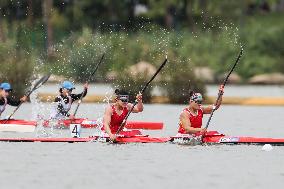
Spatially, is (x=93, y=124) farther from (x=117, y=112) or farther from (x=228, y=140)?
(x=228, y=140)

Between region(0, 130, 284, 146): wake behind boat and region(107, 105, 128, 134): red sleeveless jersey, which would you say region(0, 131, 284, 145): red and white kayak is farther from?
region(107, 105, 128, 134): red sleeveless jersey

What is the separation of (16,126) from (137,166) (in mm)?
9705

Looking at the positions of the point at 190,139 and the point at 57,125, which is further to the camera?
the point at 57,125

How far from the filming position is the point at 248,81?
77.2 meters

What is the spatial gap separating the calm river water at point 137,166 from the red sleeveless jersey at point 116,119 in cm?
53

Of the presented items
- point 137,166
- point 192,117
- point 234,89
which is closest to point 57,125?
point 192,117

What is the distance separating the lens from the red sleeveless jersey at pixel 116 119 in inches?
1142

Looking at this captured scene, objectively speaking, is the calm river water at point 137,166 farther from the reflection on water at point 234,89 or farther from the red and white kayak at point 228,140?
the reflection on water at point 234,89

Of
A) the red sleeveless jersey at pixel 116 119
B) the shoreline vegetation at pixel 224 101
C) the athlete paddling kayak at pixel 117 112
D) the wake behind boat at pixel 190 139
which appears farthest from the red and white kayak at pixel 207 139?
the shoreline vegetation at pixel 224 101

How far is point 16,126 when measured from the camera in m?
33.5

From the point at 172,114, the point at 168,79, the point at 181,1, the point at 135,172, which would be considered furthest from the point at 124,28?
the point at 135,172

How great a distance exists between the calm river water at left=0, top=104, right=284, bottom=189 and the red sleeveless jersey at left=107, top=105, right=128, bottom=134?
0.53 m

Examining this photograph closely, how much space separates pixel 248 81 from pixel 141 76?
28899mm

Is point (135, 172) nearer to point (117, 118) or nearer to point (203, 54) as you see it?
point (117, 118)
